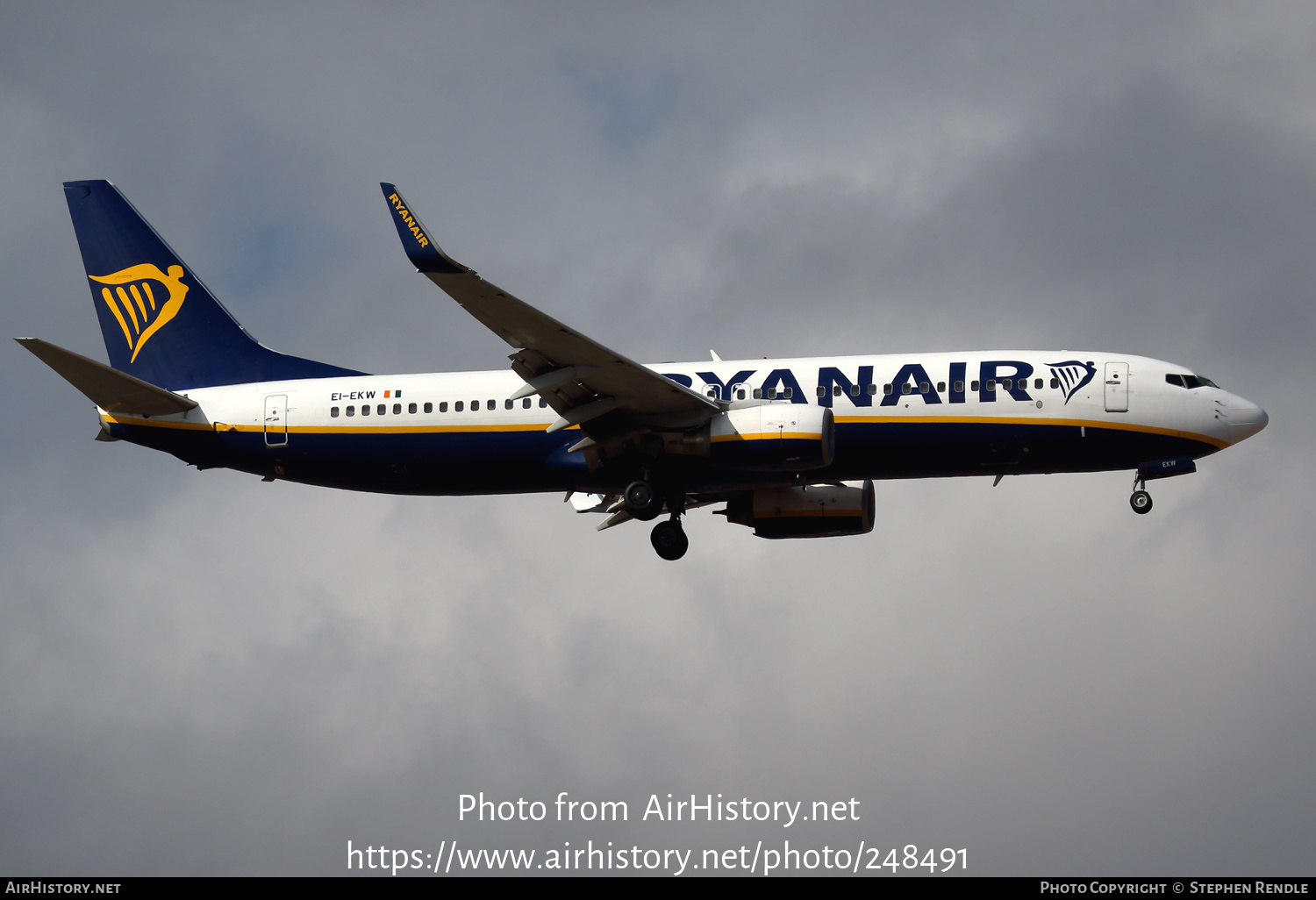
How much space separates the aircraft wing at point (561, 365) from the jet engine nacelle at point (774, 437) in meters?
0.81

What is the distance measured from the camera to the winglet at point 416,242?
32500 mm

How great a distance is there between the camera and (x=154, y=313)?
152 feet

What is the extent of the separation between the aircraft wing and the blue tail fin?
900cm

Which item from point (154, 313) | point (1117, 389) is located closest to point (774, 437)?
point (1117, 389)

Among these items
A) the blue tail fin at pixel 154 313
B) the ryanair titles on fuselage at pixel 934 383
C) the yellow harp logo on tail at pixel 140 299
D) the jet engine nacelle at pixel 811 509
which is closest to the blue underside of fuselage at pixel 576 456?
the ryanair titles on fuselage at pixel 934 383

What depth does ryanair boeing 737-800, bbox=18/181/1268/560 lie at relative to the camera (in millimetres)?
38531

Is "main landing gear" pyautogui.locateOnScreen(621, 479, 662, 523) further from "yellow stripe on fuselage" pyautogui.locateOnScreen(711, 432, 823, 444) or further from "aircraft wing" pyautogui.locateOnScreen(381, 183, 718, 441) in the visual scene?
"yellow stripe on fuselage" pyautogui.locateOnScreen(711, 432, 823, 444)

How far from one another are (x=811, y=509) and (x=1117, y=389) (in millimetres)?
9945

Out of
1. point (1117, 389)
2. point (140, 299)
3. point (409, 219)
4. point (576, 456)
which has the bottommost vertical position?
point (576, 456)

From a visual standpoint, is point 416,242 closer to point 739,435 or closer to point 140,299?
point 739,435

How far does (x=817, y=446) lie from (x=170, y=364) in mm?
20560

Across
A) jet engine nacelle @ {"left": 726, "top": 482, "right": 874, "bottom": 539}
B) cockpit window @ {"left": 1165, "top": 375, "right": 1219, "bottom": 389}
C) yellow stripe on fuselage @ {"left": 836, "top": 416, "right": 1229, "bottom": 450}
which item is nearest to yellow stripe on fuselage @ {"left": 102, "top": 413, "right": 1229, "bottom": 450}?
yellow stripe on fuselage @ {"left": 836, "top": 416, "right": 1229, "bottom": 450}

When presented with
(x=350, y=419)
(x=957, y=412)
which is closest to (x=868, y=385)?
(x=957, y=412)
